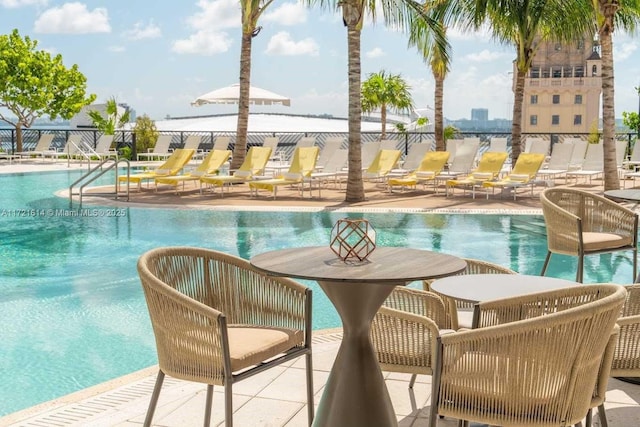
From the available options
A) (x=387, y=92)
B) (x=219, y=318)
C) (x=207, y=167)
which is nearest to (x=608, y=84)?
(x=207, y=167)

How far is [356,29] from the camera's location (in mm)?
13961

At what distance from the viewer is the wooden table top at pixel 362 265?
106 inches

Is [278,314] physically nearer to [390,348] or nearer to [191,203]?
[390,348]

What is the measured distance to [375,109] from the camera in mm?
37844

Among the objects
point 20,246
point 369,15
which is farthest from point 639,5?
point 20,246

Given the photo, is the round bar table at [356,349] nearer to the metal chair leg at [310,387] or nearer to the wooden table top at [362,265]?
the wooden table top at [362,265]

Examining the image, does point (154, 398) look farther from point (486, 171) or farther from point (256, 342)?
point (486, 171)

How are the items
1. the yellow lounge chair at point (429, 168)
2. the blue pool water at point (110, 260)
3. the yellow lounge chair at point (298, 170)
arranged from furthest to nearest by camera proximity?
the yellow lounge chair at point (429, 168), the yellow lounge chair at point (298, 170), the blue pool water at point (110, 260)

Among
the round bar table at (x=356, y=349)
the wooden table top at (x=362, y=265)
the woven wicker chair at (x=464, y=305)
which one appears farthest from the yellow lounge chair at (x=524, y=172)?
the round bar table at (x=356, y=349)

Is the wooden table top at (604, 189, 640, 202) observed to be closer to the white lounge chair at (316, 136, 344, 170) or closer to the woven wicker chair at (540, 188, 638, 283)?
the woven wicker chair at (540, 188, 638, 283)

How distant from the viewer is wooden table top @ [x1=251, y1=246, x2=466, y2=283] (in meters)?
2.68

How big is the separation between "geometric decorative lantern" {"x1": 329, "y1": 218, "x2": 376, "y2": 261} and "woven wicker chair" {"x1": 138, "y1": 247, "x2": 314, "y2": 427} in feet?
1.57

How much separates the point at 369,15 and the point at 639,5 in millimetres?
6173

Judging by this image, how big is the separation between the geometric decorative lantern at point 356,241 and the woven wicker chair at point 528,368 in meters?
0.47
